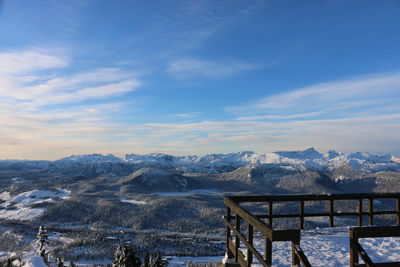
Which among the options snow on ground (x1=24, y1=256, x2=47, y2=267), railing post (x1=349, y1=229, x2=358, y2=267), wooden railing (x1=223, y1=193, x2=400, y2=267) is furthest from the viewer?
snow on ground (x1=24, y1=256, x2=47, y2=267)

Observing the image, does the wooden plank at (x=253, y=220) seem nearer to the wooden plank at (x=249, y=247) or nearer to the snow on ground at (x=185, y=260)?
the wooden plank at (x=249, y=247)

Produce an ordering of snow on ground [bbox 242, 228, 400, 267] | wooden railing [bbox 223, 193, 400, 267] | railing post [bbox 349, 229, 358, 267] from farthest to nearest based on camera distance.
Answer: snow on ground [bbox 242, 228, 400, 267]
railing post [bbox 349, 229, 358, 267]
wooden railing [bbox 223, 193, 400, 267]

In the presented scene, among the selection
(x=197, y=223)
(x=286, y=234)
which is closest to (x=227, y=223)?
(x=286, y=234)

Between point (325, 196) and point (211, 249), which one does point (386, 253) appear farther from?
point (211, 249)

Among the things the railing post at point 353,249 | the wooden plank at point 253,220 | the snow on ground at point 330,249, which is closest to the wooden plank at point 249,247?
the wooden plank at point 253,220

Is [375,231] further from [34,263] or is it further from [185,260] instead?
[185,260]

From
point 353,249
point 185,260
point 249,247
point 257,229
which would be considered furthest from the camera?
point 185,260

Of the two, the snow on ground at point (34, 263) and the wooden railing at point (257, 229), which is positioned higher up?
the wooden railing at point (257, 229)

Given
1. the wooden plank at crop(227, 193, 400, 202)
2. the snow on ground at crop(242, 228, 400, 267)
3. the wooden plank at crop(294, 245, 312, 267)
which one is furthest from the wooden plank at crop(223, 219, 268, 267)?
the wooden plank at crop(227, 193, 400, 202)

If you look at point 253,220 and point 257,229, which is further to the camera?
point 253,220

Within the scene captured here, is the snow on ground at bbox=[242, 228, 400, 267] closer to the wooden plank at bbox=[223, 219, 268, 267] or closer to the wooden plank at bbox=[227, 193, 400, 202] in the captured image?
the wooden plank at bbox=[223, 219, 268, 267]

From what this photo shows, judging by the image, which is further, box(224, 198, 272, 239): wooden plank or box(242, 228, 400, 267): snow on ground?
box(242, 228, 400, 267): snow on ground

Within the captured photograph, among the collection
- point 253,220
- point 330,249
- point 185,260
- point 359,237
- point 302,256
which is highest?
point 253,220

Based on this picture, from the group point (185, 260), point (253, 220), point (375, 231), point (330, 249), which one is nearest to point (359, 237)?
point (375, 231)
